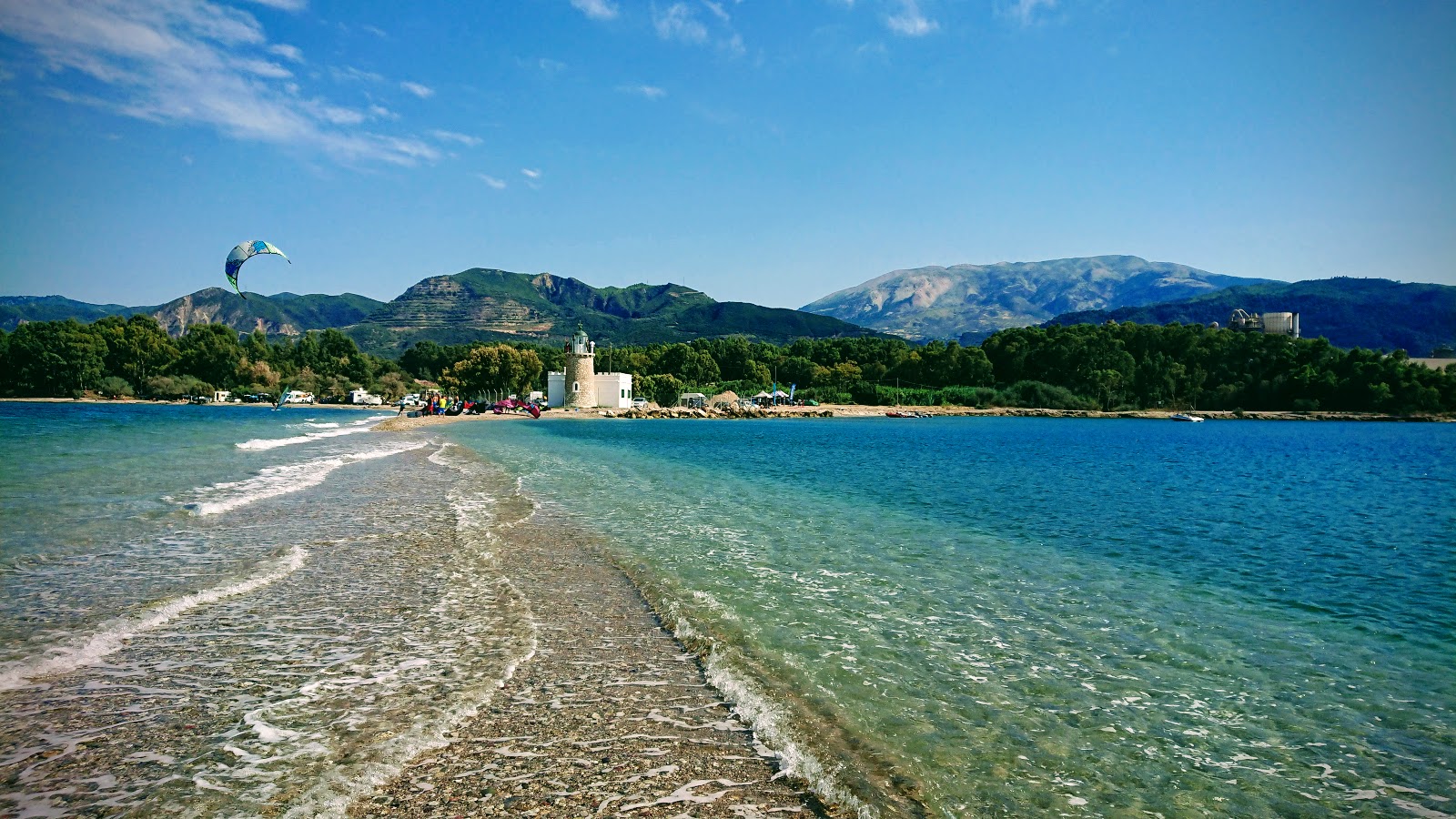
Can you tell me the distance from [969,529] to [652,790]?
1241 cm

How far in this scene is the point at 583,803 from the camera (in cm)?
447

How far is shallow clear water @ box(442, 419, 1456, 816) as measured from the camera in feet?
17.1

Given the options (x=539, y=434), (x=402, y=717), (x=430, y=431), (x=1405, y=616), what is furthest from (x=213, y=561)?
(x=430, y=431)

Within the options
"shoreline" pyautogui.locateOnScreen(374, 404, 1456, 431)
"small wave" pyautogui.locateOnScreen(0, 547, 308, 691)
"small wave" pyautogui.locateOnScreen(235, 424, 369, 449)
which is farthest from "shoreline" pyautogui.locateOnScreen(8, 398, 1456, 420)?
"small wave" pyautogui.locateOnScreen(0, 547, 308, 691)

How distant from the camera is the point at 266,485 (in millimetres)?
20359

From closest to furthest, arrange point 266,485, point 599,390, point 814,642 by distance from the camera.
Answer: point 814,642
point 266,485
point 599,390

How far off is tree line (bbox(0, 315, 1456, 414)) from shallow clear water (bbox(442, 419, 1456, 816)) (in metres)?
101

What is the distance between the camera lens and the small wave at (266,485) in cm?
1662

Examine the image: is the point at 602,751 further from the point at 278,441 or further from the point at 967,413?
the point at 967,413

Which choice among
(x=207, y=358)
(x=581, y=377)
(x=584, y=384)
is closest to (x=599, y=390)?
(x=584, y=384)

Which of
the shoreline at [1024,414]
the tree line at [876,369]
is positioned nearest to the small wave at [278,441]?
the shoreline at [1024,414]

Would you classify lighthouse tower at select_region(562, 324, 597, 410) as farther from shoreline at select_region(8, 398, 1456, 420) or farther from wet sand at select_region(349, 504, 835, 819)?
wet sand at select_region(349, 504, 835, 819)

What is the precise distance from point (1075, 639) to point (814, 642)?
2773 mm

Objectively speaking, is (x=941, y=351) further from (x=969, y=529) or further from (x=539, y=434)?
(x=969, y=529)
